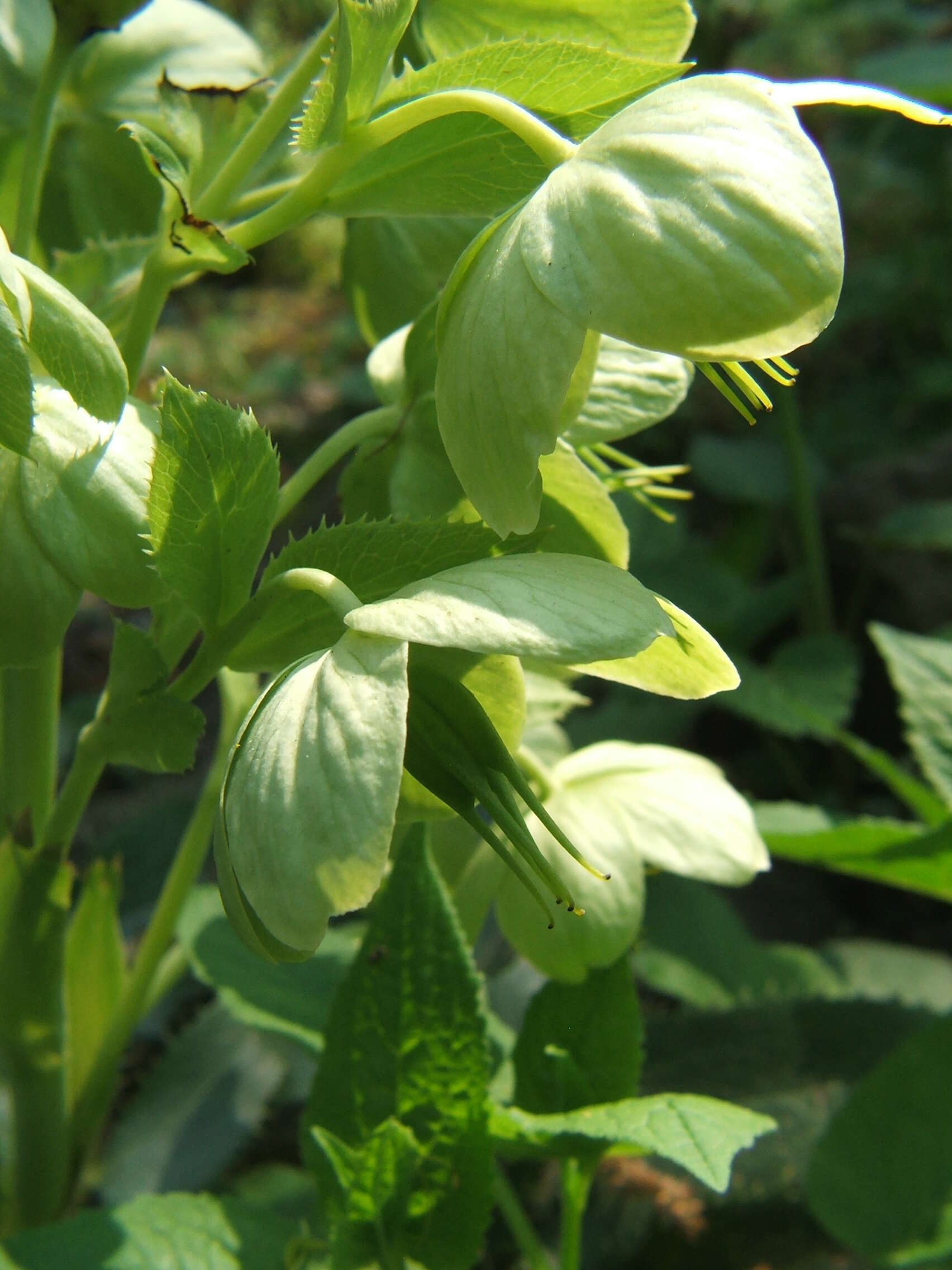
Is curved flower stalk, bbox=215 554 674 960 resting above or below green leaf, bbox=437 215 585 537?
below

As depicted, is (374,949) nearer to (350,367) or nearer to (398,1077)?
(398,1077)

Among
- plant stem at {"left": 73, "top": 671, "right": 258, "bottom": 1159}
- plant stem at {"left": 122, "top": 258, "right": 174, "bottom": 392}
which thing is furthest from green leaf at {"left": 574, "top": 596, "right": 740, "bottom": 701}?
plant stem at {"left": 73, "top": 671, "right": 258, "bottom": 1159}

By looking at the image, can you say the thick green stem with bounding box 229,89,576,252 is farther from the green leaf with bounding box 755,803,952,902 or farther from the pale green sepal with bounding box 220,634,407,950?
the green leaf with bounding box 755,803,952,902

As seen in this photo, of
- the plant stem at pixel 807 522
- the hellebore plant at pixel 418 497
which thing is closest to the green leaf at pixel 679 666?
the hellebore plant at pixel 418 497

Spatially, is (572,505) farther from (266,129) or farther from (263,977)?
(263,977)

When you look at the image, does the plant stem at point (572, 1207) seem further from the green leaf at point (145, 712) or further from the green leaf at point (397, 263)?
the green leaf at point (397, 263)

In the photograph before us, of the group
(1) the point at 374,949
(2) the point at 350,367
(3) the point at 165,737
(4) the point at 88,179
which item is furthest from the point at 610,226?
(2) the point at 350,367
